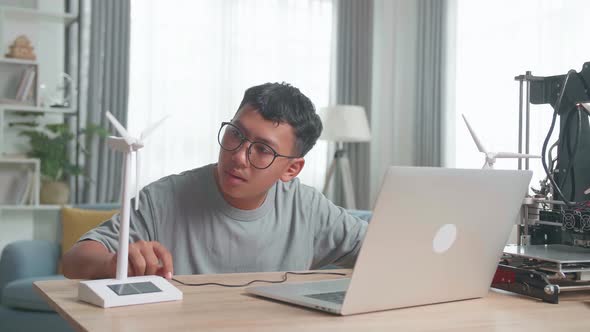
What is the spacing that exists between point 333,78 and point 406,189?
179 inches

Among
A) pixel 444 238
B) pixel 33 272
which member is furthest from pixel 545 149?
pixel 33 272

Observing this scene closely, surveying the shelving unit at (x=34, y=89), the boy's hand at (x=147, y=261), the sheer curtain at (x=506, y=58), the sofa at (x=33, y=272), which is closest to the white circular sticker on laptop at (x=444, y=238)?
the boy's hand at (x=147, y=261)

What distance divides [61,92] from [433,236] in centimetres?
386

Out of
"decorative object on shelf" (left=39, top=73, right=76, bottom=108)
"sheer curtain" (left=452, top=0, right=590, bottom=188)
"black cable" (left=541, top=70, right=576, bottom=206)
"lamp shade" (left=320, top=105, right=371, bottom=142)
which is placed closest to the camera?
"black cable" (left=541, top=70, right=576, bottom=206)

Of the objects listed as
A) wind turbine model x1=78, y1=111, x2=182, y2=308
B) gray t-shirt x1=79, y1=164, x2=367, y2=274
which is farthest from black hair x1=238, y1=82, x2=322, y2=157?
wind turbine model x1=78, y1=111, x2=182, y2=308

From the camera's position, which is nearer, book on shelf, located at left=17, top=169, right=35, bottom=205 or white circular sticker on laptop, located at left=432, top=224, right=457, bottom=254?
white circular sticker on laptop, located at left=432, top=224, right=457, bottom=254

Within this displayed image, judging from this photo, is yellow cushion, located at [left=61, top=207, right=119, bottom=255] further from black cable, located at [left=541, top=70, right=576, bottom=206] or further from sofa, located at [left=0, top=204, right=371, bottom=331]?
black cable, located at [left=541, top=70, right=576, bottom=206]

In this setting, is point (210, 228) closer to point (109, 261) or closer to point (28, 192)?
point (109, 261)

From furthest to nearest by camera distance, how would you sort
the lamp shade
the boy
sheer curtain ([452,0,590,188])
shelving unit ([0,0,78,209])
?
the lamp shade → shelving unit ([0,0,78,209]) → sheer curtain ([452,0,590,188]) → the boy

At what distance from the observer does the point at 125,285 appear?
129 centimetres

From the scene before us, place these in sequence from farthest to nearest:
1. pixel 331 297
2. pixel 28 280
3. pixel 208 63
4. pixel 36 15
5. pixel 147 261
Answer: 1. pixel 208 63
2. pixel 36 15
3. pixel 28 280
4. pixel 147 261
5. pixel 331 297

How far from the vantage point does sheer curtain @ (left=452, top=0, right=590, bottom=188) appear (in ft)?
13.5

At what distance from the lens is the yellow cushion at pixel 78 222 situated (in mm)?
4141

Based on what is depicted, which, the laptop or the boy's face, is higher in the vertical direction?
the boy's face
